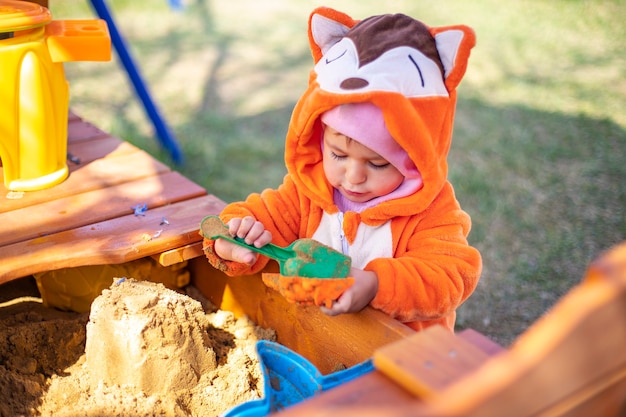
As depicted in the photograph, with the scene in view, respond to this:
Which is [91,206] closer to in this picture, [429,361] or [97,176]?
[97,176]

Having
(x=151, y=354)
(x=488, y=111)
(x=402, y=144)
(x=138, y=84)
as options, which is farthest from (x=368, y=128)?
(x=488, y=111)

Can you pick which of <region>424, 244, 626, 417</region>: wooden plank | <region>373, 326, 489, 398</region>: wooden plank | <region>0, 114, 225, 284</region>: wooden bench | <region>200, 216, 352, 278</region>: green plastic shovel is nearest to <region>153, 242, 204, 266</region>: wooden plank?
<region>0, 114, 225, 284</region>: wooden bench

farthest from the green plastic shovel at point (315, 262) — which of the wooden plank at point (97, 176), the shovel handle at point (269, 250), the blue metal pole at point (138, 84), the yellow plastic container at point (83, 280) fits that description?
the blue metal pole at point (138, 84)

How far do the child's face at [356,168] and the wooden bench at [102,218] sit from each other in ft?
1.45

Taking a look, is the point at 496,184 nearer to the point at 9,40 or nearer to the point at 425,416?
the point at 9,40

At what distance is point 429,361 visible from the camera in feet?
2.91

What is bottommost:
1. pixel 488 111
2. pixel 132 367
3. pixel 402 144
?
pixel 488 111

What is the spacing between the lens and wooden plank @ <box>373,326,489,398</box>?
840mm

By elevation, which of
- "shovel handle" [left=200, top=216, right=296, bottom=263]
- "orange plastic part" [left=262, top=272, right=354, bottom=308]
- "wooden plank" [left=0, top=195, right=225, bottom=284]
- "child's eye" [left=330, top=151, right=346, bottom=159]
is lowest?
"wooden plank" [left=0, top=195, right=225, bottom=284]

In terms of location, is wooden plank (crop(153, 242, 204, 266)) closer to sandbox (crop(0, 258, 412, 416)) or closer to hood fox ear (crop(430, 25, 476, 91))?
sandbox (crop(0, 258, 412, 416))

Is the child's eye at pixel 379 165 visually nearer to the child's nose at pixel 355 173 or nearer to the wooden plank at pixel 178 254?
the child's nose at pixel 355 173

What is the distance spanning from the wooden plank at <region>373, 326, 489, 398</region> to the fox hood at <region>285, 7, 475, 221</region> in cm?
42

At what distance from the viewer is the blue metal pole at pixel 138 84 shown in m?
2.70

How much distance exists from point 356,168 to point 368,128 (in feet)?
0.32
